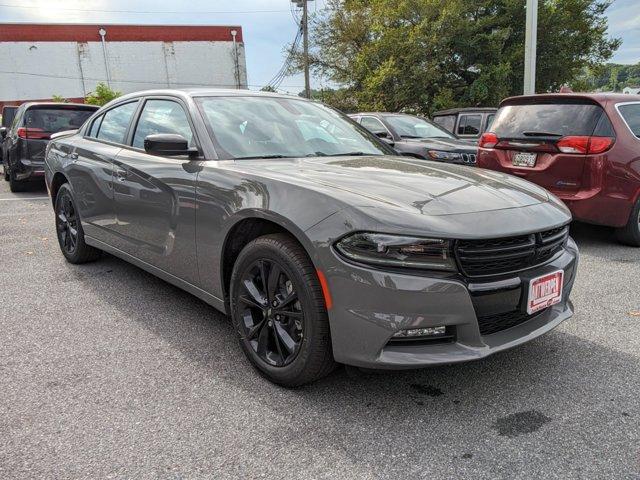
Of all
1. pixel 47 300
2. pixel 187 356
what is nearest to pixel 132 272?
pixel 47 300

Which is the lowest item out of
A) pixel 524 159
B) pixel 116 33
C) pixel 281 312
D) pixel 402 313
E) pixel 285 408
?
pixel 285 408

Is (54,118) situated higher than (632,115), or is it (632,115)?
(54,118)

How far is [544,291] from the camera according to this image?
2.46 meters

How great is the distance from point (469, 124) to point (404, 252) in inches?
398

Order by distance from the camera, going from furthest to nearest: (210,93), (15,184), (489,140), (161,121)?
(15,184) → (489,140) → (161,121) → (210,93)

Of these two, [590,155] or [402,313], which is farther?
[590,155]

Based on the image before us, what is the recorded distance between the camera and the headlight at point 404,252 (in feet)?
7.11

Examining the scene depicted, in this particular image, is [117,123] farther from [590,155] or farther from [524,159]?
[590,155]

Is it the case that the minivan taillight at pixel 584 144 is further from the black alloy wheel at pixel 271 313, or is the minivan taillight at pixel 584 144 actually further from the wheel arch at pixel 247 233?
the black alloy wheel at pixel 271 313

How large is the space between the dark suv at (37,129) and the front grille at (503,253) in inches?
356

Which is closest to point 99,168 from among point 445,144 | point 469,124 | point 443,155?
point 443,155

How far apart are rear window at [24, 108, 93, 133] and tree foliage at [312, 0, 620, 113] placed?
42.9ft

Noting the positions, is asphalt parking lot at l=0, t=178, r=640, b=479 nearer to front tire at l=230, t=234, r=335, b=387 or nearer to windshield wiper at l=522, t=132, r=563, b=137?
front tire at l=230, t=234, r=335, b=387

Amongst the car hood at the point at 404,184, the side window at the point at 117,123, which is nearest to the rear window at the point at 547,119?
the car hood at the point at 404,184
